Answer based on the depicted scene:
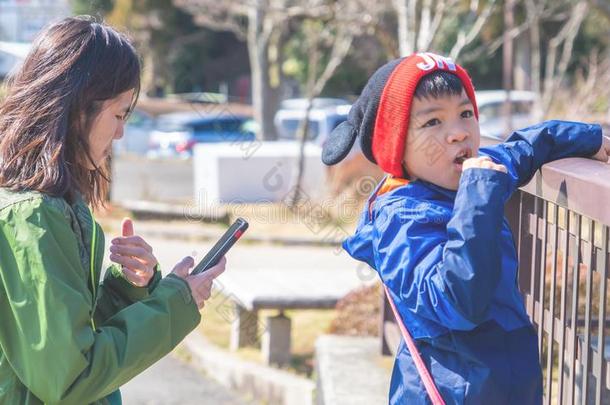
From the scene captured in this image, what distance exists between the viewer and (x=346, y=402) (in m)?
4.24

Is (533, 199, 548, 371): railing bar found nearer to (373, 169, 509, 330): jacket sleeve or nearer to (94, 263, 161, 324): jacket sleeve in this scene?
(373, 169, 509, 330): jacket sleeve

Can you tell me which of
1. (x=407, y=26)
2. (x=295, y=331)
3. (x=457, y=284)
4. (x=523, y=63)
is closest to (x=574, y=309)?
(x=457, y=284)

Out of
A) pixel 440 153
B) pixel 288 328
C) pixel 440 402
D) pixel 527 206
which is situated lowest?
pixel 288 328

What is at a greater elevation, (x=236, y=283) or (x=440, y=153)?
(x=440, y=153)

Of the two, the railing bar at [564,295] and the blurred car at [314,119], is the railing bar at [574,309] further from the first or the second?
the blurred car at [314,119]

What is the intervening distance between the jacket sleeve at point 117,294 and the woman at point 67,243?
0.17 m

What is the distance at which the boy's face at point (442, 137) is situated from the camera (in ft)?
7.48

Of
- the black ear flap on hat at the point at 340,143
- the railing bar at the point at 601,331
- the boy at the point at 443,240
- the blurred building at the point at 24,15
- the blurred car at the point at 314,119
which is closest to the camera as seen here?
the boy at the point at 443,240

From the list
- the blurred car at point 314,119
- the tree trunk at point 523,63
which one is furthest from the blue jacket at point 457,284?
the tree trunk at point 523,63

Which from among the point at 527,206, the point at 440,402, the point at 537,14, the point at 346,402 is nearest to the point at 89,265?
the point at 440,402

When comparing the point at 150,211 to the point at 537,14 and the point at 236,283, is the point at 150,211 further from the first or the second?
the point at 236,283

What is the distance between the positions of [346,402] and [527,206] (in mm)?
1509

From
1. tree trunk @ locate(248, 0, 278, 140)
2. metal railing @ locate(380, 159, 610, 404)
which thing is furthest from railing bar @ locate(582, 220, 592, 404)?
tree trunk @ locate(248, 0, 278, 140)

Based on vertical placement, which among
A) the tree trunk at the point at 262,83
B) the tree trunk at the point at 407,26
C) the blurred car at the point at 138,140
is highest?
the tree trunk at the point at 407,26
